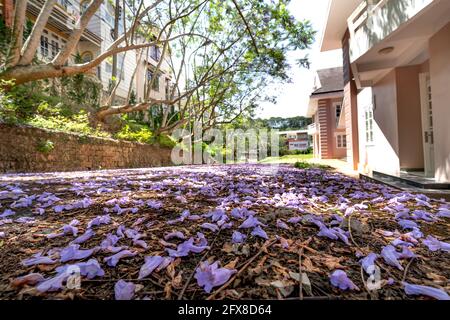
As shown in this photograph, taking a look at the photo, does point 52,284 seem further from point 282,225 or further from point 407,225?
point 407,225

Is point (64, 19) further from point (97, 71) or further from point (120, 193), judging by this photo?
point (120, 193)

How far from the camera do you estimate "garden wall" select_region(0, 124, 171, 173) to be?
4.96 m

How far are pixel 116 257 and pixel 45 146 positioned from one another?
5.85 metres

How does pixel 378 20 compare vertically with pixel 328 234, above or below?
above

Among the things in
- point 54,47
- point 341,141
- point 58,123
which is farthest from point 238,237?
point 341,141

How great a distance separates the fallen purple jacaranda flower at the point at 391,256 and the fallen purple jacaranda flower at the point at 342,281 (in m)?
0.32

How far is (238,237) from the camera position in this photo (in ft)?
4.24

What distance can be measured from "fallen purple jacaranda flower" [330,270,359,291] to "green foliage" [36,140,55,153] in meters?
6.55

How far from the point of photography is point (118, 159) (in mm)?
8891

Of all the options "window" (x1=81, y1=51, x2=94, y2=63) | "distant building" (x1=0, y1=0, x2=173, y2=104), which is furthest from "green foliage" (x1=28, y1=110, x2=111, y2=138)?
"window" (x1=81, y1=51, x2=94, y2=63)

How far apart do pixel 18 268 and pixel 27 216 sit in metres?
0.93

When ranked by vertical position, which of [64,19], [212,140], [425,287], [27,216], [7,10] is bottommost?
[425,287]

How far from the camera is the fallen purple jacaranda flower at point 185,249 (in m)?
1.11

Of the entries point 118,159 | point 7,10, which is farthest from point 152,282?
point 7,10
